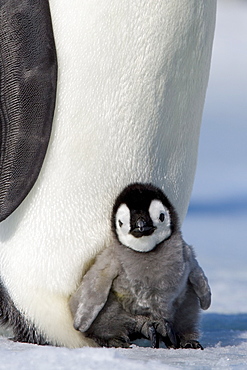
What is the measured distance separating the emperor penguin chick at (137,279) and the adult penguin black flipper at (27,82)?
27cm

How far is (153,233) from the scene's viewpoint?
203cm

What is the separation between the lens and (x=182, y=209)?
2.28 m

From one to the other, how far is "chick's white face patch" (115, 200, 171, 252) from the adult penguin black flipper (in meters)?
0.27

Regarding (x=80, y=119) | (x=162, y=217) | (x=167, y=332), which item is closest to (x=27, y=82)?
(x=80, y=119)

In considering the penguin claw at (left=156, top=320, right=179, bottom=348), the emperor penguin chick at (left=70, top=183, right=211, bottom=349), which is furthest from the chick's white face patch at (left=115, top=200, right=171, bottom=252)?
the penguin claw at (left=156, top=320, right=179, bottom=348)

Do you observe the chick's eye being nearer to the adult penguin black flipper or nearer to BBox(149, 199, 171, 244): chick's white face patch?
BBox(149, 199, 171, 244): chick's white face patch

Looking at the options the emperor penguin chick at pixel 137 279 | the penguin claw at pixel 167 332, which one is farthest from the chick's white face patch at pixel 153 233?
the penguin claw at pixel 167 332

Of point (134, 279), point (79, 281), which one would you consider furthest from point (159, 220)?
point (79, 281)

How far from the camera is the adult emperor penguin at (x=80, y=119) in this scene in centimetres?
204

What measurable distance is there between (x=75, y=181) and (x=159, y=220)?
25 cm

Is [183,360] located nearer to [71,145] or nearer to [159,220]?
[159,220]

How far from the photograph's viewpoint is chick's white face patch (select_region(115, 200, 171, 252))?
200 centimetres

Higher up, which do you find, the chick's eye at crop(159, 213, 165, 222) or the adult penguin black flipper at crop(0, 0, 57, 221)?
the adult penguin black flipper at crop(0, 0, 57, 221)

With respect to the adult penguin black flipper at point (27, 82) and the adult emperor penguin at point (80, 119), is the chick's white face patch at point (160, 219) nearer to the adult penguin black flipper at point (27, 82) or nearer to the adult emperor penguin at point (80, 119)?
the adult emperor penguin at point (80, 119)
